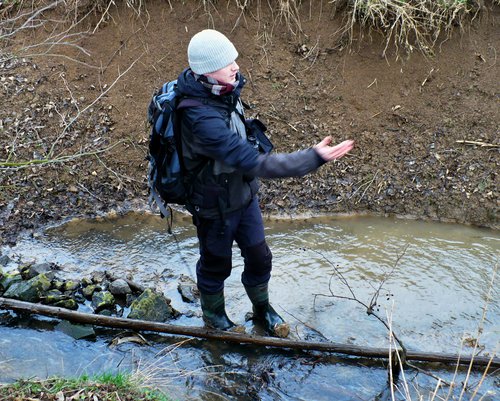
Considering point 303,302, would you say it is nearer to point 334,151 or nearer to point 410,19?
point 334,151

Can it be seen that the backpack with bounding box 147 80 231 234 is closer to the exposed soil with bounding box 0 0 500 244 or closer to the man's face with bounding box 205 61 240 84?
the man's face with bounding box 205 61 240 84

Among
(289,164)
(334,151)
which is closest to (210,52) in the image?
(289,164)

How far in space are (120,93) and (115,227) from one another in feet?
6.92

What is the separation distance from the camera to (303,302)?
5395 mm

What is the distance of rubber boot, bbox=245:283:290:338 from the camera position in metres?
4.74

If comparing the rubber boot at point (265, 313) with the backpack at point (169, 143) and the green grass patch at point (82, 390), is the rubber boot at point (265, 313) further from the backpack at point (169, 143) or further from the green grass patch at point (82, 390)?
the green grass patch at point (82, 390)

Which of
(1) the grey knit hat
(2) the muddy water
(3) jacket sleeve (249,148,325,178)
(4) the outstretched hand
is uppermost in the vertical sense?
(1) the grey knit hat

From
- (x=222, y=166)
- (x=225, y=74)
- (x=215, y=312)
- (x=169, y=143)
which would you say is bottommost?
(x=215, y=312)

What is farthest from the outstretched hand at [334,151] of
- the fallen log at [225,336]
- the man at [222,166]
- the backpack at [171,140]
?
the fallen log at [225,336]

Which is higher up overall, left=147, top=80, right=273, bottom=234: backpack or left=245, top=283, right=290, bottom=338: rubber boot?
left=147, top=80, right=273, bottom=234: backpack

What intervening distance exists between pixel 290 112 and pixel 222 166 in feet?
12.8

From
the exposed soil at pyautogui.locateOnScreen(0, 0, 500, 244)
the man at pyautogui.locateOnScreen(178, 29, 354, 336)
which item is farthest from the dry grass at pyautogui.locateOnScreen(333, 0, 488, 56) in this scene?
the man at pyautogui.locateOnScreen(178, 29, 354, 336)

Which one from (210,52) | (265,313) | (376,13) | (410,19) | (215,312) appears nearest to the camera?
(210,52)

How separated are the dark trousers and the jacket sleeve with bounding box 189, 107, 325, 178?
574mm
